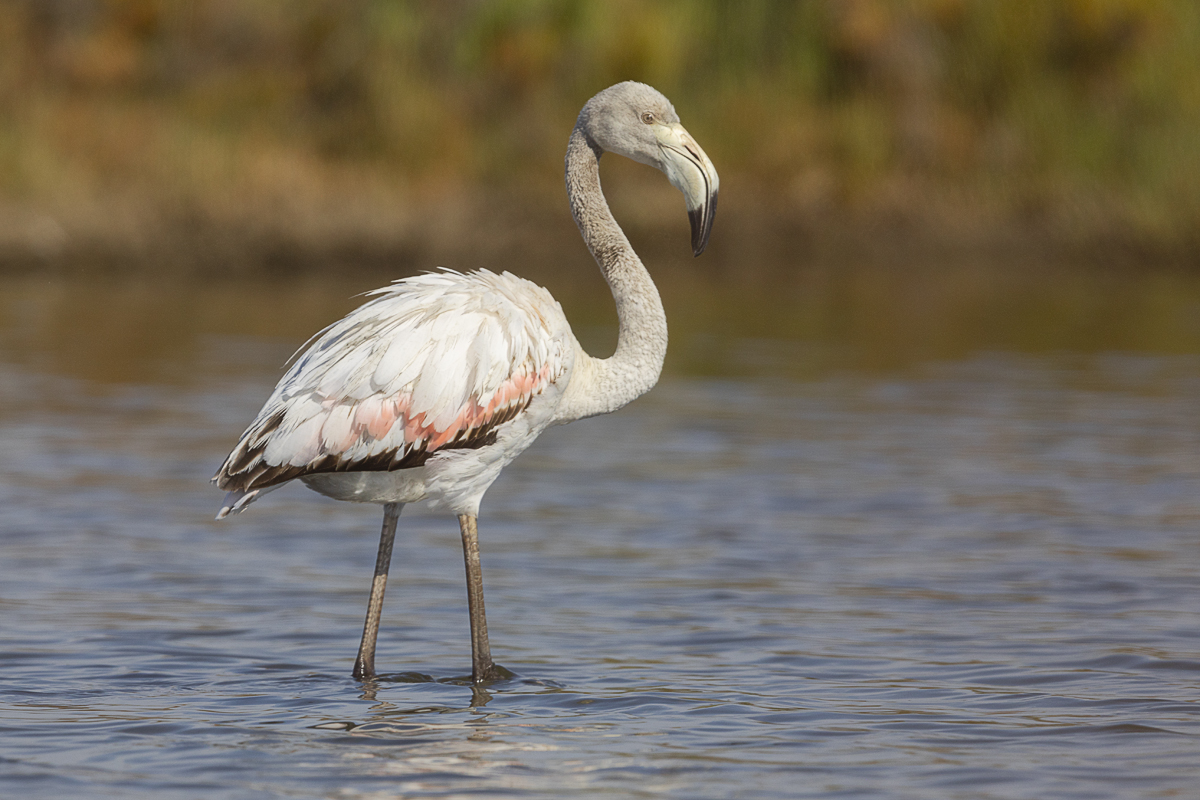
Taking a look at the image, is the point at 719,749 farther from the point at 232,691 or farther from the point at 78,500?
the point at 78,500

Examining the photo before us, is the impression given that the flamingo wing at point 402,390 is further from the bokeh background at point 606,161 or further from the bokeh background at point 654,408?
the bokeh background at point 606,161

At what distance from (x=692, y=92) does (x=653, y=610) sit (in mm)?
15001

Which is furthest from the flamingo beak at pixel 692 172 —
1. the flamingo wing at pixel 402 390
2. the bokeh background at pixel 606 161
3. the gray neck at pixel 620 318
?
the bokeh background at pixel 606 161

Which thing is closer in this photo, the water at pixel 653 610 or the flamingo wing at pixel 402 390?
the water at pixel 653 610

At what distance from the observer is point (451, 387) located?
5.43 meters

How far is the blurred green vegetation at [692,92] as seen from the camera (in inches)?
782

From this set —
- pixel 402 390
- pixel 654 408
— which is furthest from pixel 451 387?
pixel 654 408

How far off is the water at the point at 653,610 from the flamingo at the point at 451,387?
0.60 meters

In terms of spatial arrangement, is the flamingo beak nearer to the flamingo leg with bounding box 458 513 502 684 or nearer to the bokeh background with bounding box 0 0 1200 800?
the flamingo leg with bounding box 458 513 502 684

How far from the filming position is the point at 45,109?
65.2 ft

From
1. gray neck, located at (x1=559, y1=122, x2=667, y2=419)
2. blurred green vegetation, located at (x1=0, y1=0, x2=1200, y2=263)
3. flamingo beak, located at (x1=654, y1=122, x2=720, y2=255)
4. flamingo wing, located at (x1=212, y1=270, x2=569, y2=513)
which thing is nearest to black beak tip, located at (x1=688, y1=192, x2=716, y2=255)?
flamingo beak, located at (x1=654, y1=122, x2=720, y2=255)

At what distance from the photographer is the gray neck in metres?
5.86

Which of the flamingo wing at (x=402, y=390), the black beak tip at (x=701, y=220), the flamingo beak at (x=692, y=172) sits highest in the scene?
the flamingo beak at (x=692, y=172)

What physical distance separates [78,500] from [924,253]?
1332 cm
